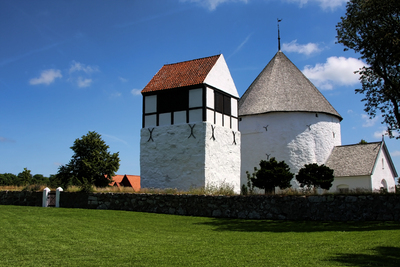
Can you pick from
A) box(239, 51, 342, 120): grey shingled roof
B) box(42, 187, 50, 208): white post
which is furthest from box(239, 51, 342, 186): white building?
box(42, 187, 50, 208): white post

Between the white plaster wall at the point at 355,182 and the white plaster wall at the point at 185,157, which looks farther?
the white plaster wall at the point at 355,182

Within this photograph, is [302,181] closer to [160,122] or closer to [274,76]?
[160,122]

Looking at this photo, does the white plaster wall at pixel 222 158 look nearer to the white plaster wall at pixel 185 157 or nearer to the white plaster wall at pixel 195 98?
the white plaster wall at pixel 185 157

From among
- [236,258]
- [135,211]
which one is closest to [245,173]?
[135,211]

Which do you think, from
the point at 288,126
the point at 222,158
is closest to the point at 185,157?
the point at 222,158

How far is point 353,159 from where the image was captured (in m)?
26.2

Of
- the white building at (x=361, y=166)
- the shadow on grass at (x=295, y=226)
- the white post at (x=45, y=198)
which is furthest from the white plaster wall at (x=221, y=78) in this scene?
the white post at (x=45, y=198)

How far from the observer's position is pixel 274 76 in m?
30.2

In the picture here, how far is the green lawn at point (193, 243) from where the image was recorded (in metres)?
7.13

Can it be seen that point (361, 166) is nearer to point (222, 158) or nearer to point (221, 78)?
point (222, 158)

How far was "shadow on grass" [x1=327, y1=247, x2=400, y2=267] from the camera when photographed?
22.3 ft

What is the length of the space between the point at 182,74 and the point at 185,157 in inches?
216

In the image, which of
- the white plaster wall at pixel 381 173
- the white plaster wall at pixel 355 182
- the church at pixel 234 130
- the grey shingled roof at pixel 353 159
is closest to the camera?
the church at pixel 234 130

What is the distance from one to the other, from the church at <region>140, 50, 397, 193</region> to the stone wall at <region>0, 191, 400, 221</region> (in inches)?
134
